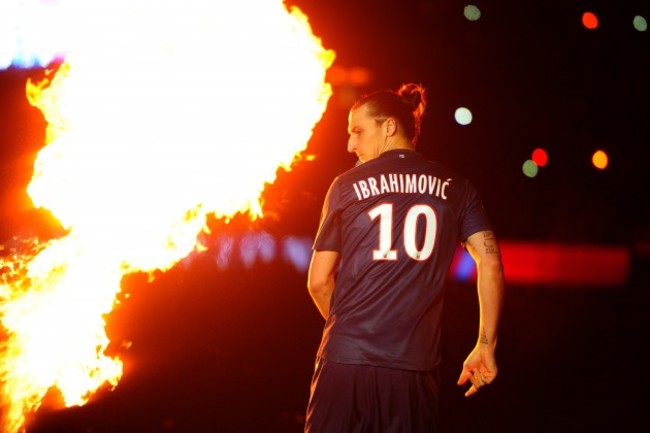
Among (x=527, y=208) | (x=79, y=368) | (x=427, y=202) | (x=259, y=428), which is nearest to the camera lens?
(x=427, y=202)

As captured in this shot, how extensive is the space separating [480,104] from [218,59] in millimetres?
3020

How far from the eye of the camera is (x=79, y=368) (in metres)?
4.39

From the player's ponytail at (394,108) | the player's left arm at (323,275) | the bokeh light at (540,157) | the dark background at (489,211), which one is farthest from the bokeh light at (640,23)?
the player's left arm at (323,275)

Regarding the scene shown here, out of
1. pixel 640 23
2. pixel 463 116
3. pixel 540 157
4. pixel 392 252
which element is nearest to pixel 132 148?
pixel 392 252

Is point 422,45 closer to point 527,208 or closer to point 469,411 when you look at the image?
point 527,208

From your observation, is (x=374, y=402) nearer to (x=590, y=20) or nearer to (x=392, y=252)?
(x=392, y=252)

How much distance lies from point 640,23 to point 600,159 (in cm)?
172

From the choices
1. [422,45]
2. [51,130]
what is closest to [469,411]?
[422,45]

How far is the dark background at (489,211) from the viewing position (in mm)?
5938

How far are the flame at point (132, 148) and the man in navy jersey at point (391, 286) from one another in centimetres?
234

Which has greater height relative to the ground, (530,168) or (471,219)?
(530,168)

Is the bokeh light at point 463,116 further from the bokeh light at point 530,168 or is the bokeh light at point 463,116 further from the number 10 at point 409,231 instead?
the number 10 at point 409,231

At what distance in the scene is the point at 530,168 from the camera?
268 inches

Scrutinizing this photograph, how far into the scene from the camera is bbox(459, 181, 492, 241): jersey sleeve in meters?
2.96
